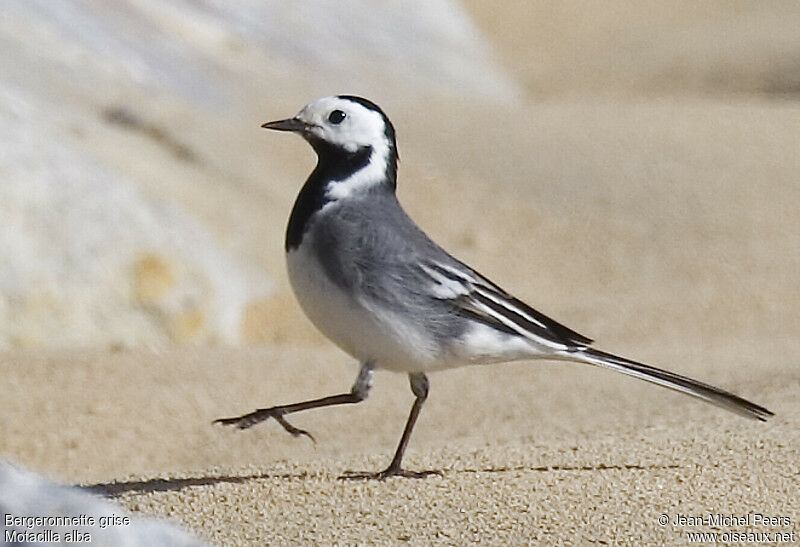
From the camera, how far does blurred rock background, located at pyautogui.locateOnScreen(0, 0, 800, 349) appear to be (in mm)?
7617

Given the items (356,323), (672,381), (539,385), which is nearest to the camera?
(356,323)

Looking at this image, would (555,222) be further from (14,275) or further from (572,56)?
(572,56)

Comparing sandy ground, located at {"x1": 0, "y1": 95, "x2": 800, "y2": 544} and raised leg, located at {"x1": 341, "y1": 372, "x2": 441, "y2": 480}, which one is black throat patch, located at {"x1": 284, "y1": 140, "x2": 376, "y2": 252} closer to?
raised leg, located at {"x1": 341, "y1": 372, "x2": 441, "y2": 480}

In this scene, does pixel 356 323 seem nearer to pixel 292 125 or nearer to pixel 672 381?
pixel 292 125

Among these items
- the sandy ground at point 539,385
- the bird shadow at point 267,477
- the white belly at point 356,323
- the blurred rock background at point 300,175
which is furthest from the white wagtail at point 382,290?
the blurred rock background at point 300,175

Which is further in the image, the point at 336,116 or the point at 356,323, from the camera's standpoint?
the point at 336,116

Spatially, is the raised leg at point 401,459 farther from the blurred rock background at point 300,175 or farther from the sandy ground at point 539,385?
the blurred rock background at point 300,175

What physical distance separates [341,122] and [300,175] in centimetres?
540

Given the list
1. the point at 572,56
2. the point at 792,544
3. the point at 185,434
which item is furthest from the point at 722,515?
the point at 572,56

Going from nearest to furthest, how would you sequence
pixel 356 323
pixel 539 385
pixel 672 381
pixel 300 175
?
pixel 356 323, pixel 672 381, pixel 539 385, pixel 300 175

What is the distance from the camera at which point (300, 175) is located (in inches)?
401

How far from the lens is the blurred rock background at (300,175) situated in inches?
300

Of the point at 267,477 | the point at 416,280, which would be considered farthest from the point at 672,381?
the point at 267,477

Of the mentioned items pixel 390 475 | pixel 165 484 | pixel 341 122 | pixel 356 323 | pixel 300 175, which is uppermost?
pixel 300 175
